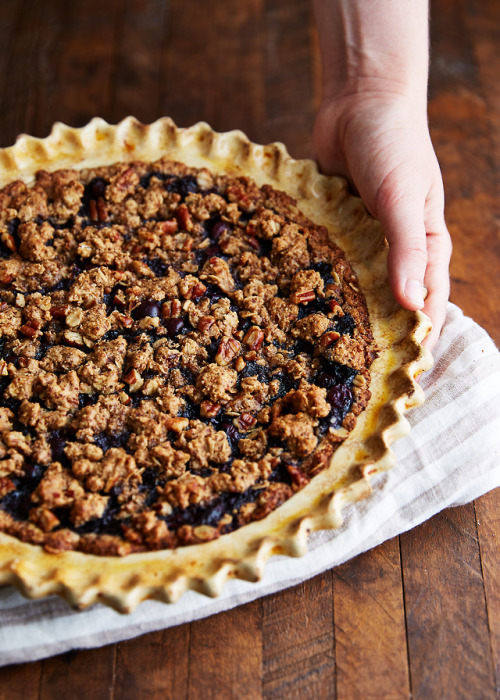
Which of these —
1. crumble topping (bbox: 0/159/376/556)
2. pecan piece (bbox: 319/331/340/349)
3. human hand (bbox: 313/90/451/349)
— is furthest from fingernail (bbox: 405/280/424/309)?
pecan piece (bbox: 319/331/340/349)

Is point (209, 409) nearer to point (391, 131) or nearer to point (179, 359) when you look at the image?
point (179, 359)

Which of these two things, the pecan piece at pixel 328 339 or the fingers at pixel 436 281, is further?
the fingers at pixel 436 281

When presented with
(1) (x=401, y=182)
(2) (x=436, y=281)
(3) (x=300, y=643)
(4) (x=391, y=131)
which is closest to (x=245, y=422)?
(3) (x=300, y=643)

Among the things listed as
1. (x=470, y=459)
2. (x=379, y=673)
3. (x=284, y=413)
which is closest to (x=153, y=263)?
(x=284, y=413)

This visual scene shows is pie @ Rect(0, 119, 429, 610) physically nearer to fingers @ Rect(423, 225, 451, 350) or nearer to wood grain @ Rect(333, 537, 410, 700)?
fingers @ Rect(423, 225, 451, 350)

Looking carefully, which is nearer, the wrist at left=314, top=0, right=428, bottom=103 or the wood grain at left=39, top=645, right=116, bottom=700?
the wood grain at left=39, top=645, right=116, bottom=700

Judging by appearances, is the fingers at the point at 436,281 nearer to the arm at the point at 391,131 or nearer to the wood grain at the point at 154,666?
the arm at the point at 391,131

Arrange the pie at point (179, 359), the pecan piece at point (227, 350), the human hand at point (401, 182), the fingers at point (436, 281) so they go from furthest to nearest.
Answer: the fingers at point (436, 281) < the human hand at point (401, 182) < the pecan piece at point (227, 350) < the pie at point (179, 359)

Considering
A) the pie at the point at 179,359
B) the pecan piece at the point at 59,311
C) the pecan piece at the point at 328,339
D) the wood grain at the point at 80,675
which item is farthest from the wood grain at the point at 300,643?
the pecan piece at the point at 59,311
